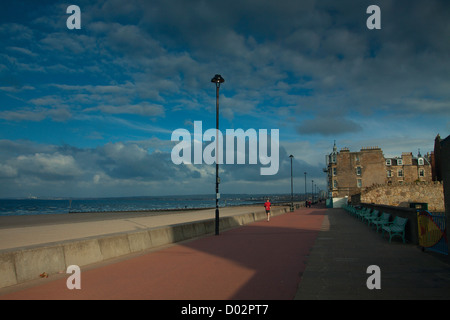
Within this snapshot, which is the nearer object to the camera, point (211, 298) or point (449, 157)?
point (211, 298)

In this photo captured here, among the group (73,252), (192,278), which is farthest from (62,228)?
(192,278)

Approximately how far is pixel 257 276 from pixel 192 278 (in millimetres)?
1532

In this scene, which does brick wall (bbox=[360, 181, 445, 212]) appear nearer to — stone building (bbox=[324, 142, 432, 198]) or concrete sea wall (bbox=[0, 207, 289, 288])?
stone building (bbox=[324, 142, 432, 198])

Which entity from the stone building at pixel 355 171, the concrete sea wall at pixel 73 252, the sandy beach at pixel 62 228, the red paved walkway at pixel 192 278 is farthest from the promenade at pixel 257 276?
the stone building at pixel 355 171

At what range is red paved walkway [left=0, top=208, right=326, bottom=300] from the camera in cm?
660

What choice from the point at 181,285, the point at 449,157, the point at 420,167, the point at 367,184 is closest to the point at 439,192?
the point at 367,184

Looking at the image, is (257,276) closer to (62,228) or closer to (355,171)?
(62,228)

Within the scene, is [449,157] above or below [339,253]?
above

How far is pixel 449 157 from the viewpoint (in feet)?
28.4

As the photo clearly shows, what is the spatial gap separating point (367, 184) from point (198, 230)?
2946 inches

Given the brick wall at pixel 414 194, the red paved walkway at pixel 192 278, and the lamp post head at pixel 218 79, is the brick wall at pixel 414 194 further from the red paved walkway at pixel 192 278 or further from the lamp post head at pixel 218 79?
the red paved walkway at pixel 192 278

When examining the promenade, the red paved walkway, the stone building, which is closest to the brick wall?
the stone building
